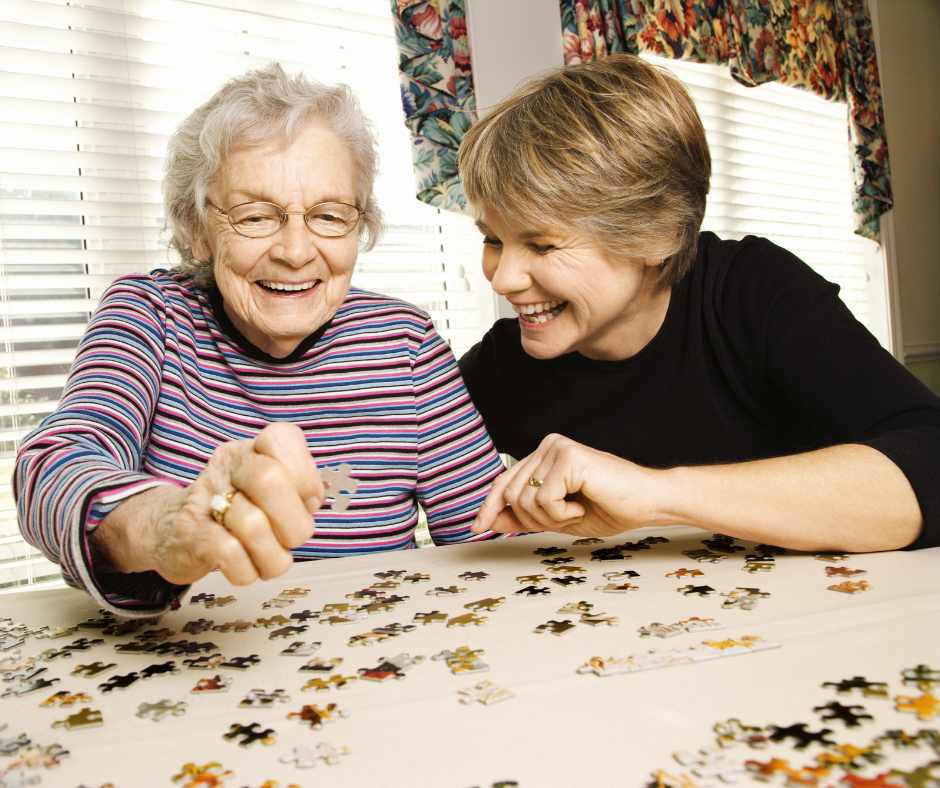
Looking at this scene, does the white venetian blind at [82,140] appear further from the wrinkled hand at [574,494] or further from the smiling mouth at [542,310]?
the wrinkled hand at [574,494]

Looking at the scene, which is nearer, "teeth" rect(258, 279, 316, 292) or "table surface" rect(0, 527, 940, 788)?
"table surface" rect(0, 527, 940, 788)

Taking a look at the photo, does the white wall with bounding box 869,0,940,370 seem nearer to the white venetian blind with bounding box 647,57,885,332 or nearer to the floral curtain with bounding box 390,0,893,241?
the white venetian blind with bounding box 647,57,885,332

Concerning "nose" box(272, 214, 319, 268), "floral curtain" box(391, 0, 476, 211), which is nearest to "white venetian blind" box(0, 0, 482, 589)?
Answer: "floral curtain" box(391, 0, 476, 211)

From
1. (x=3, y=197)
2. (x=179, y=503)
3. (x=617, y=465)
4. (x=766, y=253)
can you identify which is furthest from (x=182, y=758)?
(x=3, y=197)

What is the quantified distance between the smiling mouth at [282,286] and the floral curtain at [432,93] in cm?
158

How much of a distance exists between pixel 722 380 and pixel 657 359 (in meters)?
0.18

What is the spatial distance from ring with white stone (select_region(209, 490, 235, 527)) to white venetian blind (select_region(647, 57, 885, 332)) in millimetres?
4914

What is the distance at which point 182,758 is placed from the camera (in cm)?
71

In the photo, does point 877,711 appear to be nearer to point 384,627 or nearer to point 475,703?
point 475,703

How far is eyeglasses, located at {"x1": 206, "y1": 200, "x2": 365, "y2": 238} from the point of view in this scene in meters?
1.62

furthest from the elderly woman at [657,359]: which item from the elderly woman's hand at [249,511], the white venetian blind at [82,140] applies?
the white venetian blind at [82,140]

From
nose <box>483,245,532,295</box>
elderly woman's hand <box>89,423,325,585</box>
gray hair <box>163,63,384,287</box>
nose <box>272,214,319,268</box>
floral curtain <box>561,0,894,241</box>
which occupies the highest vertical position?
floral curtain <box>561,0,894,241</box>

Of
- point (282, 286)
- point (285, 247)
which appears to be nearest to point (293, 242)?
point (285, 247)

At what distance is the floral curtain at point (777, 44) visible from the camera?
385 centimetres
